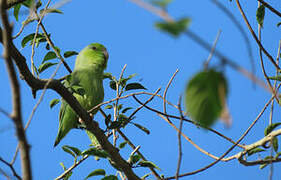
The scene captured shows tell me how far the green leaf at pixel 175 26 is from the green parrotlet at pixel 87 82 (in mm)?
2157

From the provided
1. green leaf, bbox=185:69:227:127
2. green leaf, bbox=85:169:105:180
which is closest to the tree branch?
green leaf, bbox=185:69:227:127

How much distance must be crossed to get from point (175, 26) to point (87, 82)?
8.59 feet

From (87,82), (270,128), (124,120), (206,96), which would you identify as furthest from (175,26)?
(87,82)

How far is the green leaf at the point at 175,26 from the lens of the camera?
60 cm

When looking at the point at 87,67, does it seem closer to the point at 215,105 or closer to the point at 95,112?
→ the point at 95,112

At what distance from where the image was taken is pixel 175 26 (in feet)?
2.00

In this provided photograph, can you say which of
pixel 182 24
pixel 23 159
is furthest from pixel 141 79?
pixel 182 24

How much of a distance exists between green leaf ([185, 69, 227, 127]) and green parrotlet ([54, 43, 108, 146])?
2007 mm

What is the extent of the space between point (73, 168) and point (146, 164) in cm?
52

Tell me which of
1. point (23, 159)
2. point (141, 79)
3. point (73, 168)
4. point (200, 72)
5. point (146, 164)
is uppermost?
point (141, 79)

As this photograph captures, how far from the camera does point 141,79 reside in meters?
2.49

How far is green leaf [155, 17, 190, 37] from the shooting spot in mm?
599

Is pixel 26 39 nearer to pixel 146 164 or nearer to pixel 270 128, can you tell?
pixel 146 164

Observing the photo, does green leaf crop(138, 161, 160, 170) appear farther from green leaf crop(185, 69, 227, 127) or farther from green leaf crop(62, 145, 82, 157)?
green leaf crop(185, 69, 227, 127)
